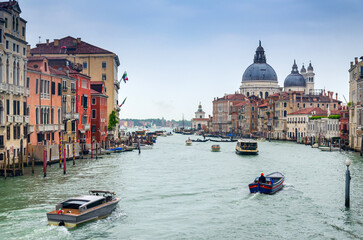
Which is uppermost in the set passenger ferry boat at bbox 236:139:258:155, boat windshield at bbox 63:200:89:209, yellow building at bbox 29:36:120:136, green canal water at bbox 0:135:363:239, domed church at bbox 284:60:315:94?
domed church at bbox 284:60:315:94

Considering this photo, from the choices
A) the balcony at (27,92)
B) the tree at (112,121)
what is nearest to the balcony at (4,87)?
the balcony at (27,92)

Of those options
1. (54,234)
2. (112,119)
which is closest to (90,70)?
(112,119)

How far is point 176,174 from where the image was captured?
36.9 m

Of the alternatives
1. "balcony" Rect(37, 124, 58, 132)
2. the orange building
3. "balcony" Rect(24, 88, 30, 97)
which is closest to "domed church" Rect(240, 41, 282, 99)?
the orange building

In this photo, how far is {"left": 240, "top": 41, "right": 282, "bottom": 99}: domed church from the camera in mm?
159500

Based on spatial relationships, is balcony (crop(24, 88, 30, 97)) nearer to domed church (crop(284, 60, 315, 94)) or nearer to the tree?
the tree

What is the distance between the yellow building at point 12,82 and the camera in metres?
32.5

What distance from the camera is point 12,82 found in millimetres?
34062

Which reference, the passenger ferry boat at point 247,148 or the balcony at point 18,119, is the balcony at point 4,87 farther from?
the passenger ferry boat at point 247,148

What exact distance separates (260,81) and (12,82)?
132 m

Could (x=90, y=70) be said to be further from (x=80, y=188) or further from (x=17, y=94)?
(x=80, y=188)

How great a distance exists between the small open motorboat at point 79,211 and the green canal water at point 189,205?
35 centimetres

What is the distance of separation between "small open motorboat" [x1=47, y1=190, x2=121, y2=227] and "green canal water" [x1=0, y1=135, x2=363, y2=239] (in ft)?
1.15

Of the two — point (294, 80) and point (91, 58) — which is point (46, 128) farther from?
point (294, 80)
